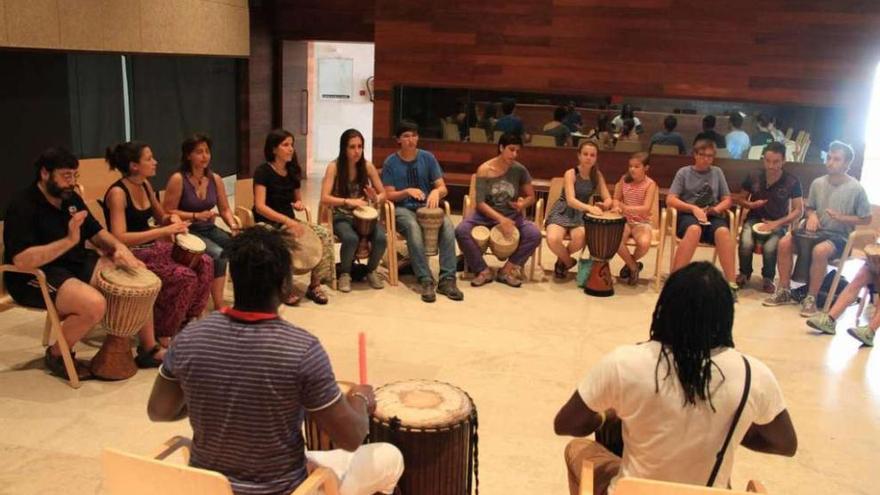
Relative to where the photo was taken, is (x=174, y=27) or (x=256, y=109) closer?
(x=174, y=27)

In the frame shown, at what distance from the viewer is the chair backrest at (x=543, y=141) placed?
859 cm

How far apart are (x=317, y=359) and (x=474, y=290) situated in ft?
12.8

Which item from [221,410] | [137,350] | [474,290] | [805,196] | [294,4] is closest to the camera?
[221,410]

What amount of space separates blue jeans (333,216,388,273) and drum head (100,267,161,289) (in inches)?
69.1

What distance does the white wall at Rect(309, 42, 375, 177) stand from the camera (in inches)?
492

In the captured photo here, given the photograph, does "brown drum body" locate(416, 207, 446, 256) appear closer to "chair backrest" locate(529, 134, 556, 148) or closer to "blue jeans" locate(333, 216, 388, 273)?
"blue jeans" locate(333, 216, 388, 273)

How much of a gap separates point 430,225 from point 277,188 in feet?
3.71

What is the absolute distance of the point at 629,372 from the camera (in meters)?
2.05

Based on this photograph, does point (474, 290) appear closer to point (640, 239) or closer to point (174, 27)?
point (640, 239)

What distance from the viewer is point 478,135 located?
8734 millimetres

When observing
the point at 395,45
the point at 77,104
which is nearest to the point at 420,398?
the point at 77,104

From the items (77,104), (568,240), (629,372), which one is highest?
(77,104)

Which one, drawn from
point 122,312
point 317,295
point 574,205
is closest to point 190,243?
point 122,312

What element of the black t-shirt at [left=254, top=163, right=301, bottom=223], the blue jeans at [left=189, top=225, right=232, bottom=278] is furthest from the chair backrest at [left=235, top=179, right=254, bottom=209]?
the blue jeans at [left=189, top=225, right=232, bottom=278]
